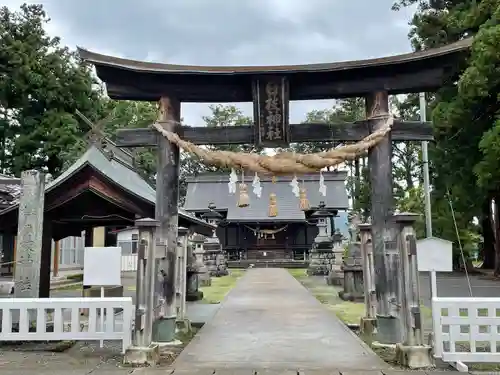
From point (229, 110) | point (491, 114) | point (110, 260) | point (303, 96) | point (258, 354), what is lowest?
point (258, 354)

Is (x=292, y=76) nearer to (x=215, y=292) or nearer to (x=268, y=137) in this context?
(x=268, y=137)

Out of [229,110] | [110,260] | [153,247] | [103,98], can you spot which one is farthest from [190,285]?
[229,110]

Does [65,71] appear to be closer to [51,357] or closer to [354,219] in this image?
[354,219]

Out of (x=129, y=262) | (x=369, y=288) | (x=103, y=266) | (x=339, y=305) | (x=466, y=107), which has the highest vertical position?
(x=466, y=107)

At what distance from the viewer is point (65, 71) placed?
27.7 m

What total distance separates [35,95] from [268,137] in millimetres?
22667

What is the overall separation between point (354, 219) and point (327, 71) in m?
10.3

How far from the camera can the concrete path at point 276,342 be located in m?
6.80

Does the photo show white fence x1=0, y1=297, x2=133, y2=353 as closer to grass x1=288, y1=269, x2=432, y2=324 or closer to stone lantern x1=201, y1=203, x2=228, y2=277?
grass x1=288, y1=269, x2=432, y2=324

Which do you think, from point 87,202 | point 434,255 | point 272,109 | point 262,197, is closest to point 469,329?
point 434,255

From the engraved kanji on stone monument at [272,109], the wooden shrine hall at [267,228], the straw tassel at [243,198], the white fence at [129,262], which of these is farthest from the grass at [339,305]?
the wooden shrine hall at [267,228]

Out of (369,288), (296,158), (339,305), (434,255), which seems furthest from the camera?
(339,305)

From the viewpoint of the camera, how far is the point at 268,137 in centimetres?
839

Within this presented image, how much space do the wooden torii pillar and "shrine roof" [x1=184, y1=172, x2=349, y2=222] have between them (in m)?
26.5
